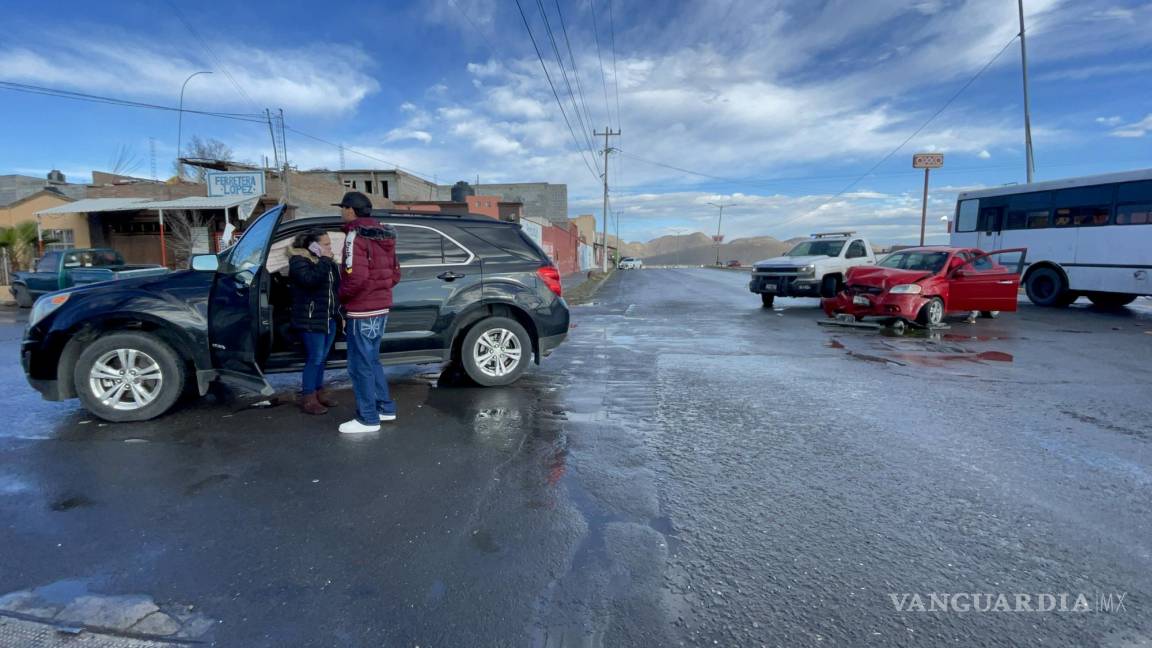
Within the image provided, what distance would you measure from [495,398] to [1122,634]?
4535 millimetres

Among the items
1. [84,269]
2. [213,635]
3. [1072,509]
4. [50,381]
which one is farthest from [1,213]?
[1072,509]

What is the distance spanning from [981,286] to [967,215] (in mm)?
7830

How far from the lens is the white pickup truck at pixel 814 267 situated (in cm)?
1448

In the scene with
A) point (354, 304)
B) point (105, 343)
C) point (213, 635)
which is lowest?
point (213, 635)

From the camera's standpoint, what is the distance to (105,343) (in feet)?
15.5

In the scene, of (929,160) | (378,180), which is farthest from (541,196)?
(929,160)

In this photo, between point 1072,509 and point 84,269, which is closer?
point 1072,509

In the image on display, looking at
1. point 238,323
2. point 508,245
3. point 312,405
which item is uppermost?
point 508,245

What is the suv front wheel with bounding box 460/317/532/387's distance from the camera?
596 centimetres

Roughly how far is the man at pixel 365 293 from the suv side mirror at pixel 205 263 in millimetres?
1309

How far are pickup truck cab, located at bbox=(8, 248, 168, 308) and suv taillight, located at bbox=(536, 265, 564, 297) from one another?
1311cm

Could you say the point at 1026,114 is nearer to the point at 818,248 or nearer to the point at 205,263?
the point at 818,248

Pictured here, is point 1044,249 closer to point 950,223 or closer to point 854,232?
point 950,223

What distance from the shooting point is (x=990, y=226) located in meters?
16.9
